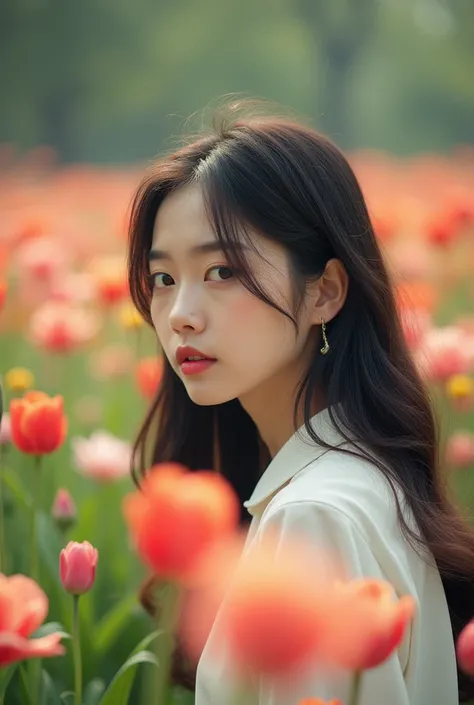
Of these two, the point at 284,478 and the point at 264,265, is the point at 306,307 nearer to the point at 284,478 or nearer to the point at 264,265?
the point at 264,265

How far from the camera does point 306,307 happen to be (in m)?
1.14

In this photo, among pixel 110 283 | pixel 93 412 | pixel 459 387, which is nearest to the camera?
pixel 459 387

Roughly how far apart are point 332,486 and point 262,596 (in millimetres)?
493

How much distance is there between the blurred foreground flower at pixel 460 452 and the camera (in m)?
1.74

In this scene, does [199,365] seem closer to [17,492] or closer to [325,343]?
[325,343]

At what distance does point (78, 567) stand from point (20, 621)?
0.24 m

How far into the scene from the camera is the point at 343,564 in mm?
865

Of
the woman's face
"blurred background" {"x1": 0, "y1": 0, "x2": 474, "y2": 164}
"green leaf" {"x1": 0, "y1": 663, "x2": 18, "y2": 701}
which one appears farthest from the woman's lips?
"blurred background" {"x1": 0, "y1": 0, "x2": 474, "y2": 164}

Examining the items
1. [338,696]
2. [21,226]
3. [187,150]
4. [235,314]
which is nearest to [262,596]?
[338,696]

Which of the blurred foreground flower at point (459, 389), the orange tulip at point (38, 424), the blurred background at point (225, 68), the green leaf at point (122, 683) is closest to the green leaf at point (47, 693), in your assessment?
the green leaf at point (122, 683)

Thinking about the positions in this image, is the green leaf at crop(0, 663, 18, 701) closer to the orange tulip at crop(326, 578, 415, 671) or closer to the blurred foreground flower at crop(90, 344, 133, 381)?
the orange tulip at crop(326, 578, 415, 671)

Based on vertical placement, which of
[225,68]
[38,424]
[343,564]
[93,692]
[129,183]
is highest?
[225,68]

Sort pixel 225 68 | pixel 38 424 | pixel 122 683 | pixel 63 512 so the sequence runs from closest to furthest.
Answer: pixel 122 683, pixel 38 424, pixel 63 512, pixel 225 68

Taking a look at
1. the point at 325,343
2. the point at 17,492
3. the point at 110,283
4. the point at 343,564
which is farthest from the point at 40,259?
the point at 343,564
